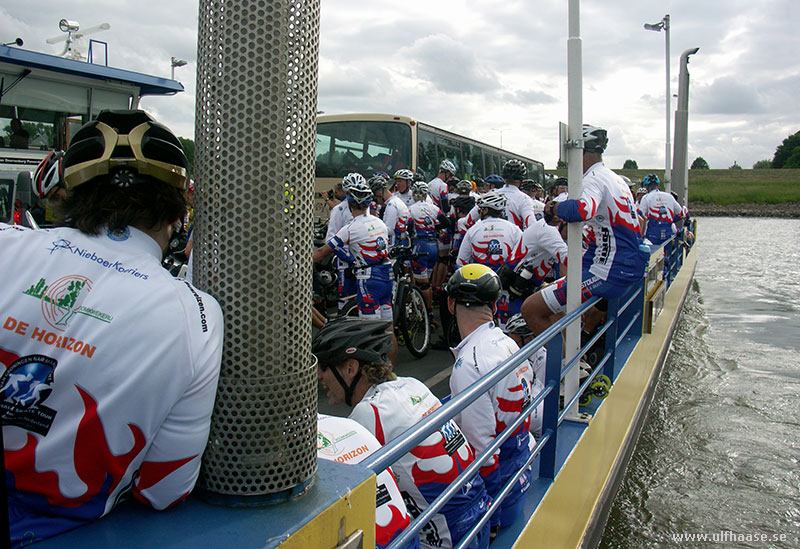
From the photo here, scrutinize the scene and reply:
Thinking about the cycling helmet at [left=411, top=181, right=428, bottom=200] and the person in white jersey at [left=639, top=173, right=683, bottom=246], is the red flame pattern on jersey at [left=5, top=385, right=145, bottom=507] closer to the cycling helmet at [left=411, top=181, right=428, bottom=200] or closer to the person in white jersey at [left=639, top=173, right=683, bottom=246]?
the cycling helmet at [left=411, top=181, right=428, bottom=200]

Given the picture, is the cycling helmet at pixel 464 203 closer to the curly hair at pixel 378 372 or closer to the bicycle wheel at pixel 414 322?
the bicycle wheel at pixel 414 322

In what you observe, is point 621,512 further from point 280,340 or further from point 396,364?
Answer: point 280,340

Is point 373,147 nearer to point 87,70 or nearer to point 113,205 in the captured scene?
point 87,70

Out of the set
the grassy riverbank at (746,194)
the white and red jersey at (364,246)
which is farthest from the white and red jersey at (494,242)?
the grassy riverbank at (746,194)

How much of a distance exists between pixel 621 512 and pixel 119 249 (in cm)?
451

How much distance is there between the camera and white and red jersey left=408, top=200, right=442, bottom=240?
936 centimetres

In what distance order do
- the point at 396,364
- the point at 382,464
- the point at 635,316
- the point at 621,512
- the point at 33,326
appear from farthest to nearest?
the point at 396,364, the point at 635,316, the point at 621,512, the point at 382,464, the point at 33,326

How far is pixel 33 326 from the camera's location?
3.91 ft

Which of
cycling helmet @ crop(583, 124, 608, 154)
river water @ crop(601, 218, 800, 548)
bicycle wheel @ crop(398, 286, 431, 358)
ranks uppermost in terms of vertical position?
cycling helmet @ crop(583, 124, 608, 154)

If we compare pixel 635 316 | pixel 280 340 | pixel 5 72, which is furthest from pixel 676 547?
pixel 5 72

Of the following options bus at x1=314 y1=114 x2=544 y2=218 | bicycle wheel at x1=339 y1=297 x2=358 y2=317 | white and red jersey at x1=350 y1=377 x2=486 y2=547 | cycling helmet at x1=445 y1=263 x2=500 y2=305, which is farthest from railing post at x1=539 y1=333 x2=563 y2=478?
bus at x1=314 y1=114 x2=544 y2=218

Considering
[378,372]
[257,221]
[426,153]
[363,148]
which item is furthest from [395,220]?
[257,221]

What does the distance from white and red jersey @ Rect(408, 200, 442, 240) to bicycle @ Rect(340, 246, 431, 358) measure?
3.73 ft

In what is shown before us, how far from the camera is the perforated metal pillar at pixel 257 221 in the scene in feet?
4.00
